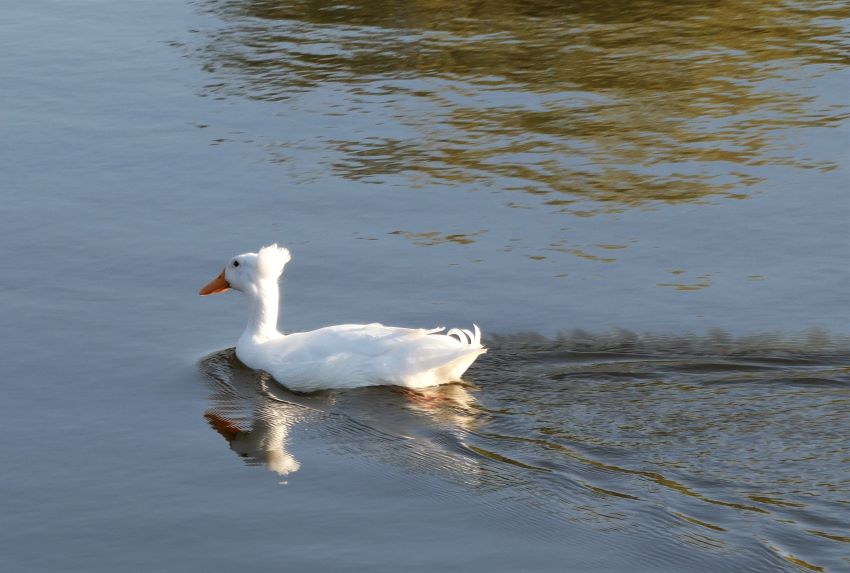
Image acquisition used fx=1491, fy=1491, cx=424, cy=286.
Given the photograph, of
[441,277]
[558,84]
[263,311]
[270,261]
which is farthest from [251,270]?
[558,84]

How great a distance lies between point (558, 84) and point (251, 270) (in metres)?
7.09

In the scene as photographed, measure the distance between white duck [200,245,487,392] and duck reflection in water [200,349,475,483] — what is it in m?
0.11

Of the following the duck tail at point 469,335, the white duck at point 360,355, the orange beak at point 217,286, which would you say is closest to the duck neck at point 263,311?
the white duck at point 360,355

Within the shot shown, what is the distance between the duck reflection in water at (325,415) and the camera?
10.3 meters

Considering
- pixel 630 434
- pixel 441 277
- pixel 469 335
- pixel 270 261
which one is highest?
pixel 270 261

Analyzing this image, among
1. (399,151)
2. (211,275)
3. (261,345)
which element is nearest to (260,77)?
(399,151)

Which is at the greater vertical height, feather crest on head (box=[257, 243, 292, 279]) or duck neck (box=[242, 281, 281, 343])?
feather crest on head (box=[257, 243, 292, 279])

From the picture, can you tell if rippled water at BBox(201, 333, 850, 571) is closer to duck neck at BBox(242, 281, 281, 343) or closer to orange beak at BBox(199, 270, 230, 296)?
duck neck at BBox(242, 281, 281, 343)

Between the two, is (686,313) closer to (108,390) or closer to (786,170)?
(786,170)

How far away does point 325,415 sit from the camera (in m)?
11.0

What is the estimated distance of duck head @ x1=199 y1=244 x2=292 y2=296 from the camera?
12250 millimetres

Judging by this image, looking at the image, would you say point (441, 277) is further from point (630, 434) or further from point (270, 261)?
point (630, 434)

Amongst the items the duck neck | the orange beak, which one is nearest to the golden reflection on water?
the orange beak

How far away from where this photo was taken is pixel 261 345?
39.3 feet
